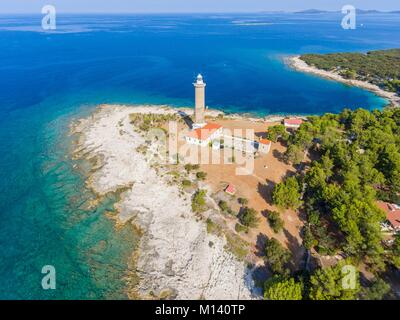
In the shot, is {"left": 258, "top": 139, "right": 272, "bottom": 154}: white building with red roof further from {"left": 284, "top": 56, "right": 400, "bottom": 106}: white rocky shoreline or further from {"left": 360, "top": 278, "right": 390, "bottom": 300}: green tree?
{"left": 284, "top": 56, "right": 400, "bottom": 106}: white rocky shoreline

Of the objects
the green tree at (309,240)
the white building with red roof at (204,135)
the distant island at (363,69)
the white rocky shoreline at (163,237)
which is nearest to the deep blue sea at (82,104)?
the white rocky shoreline at (163,237)

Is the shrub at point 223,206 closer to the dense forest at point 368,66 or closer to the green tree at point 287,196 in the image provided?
the green tree at point 287,196

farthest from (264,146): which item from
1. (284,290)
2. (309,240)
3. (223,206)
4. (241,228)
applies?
(284,290)

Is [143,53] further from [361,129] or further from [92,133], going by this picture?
[361,129]

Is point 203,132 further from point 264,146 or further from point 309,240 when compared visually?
point 309,240

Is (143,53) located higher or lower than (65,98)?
higher

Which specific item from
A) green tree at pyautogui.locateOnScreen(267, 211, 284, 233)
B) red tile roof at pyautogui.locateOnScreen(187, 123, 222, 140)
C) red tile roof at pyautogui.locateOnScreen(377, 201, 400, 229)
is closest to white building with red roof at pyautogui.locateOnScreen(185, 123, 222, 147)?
red tile roof at pyautogui.locateOnScreen(187, 123, 222, 140)

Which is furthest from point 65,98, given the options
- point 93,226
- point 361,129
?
point 361,129
